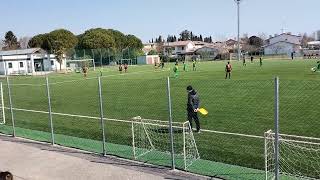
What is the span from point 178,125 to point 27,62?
2500 inches

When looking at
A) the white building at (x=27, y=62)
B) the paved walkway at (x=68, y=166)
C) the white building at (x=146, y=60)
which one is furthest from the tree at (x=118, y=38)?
the paved walkway at (x=68, y=166)

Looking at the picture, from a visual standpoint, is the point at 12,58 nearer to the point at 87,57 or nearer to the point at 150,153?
the point at 87,57

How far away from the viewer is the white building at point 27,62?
70812mm

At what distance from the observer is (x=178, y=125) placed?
576 inches

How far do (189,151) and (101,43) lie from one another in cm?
8560

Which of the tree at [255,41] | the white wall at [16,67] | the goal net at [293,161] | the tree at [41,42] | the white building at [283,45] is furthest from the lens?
the tree at [255,41]

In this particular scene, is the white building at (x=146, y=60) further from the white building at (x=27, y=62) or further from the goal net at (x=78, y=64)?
the white building at (x=27, y=62)

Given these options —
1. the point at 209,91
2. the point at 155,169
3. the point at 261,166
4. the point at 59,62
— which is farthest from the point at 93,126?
the point at 59,62

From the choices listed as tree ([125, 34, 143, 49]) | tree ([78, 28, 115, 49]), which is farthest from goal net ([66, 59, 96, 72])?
tree ([125, 34, 143, 49])

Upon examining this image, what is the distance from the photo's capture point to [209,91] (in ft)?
81.2

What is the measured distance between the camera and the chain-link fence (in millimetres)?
9891

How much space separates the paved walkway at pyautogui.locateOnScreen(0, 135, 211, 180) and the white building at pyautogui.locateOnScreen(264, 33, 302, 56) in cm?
11893

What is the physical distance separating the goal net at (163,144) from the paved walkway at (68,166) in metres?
0.64

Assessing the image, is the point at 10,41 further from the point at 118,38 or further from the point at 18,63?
the point at 18,63
